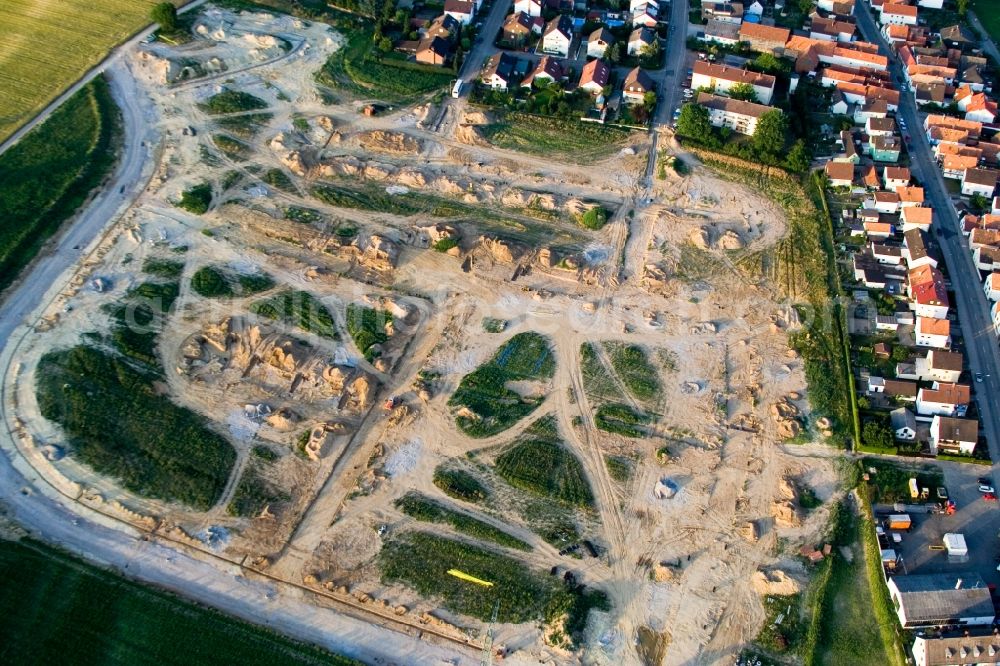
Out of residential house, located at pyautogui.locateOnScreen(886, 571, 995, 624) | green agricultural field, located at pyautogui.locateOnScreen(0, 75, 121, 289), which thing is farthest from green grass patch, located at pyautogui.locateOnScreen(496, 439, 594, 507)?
green agricultural field, located at pyautogui.locateOnScreen(0, 75, 121, 289)

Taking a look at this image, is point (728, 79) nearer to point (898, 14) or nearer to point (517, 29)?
point (517, 29)

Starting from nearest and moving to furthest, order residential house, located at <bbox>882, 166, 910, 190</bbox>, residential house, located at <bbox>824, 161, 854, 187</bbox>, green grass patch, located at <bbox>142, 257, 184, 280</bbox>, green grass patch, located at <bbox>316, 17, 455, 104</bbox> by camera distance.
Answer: green grass patch, located at <bbox>142, 257, 184, 280</bbox>
residential house, located at <bbox>882, 166, 910, 190</bbox>
residential house, located at <bbox>824, 161, 854, 187</bbox>
green grass patch, located at <bbox>316, 17, 455, 104</bbox>

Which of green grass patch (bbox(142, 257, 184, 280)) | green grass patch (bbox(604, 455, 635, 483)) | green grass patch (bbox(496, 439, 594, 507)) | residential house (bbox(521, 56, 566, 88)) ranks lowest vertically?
green grass patch (bbox(496, 439, 594, 507))

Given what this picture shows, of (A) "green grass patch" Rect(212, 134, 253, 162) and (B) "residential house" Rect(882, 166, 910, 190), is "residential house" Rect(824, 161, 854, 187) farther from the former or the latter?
(A) "green grass patch" Rect(212, 134, 253, 162)

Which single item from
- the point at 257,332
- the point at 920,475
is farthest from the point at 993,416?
the point at 257,332

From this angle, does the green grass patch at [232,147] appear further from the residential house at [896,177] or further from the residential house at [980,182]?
the residential house at [980,182]

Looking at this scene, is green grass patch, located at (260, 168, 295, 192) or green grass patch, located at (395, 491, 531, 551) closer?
green grass patch, located at (395, 491, 531, 551)

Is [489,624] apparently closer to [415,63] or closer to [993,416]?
[993,416]
